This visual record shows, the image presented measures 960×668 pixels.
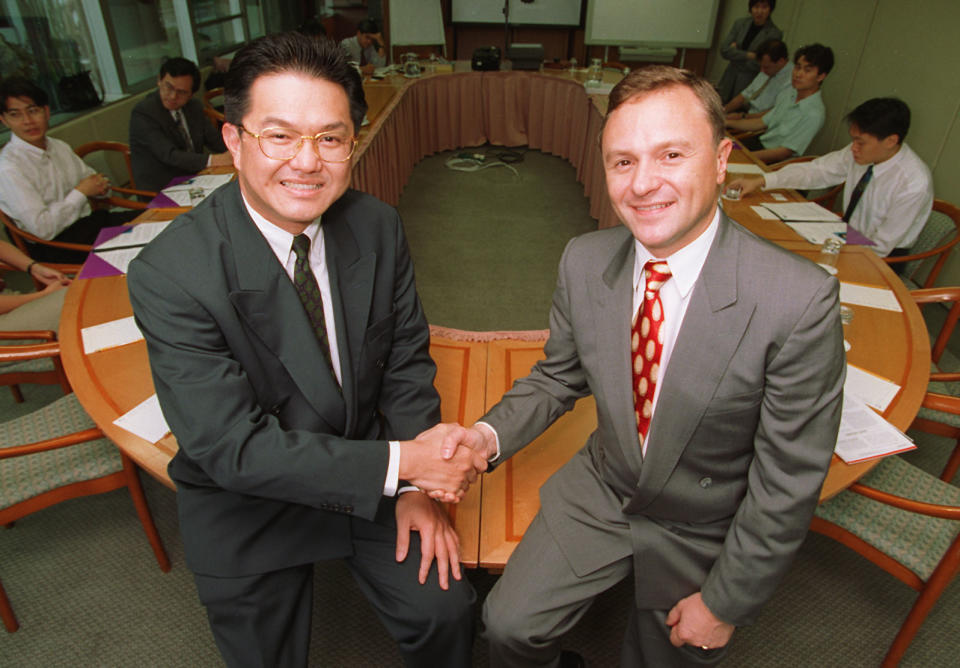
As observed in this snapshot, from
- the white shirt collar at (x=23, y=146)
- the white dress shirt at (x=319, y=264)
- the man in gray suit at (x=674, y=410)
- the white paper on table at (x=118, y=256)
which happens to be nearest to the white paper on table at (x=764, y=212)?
the man in gray suit at (x=674, y=410)

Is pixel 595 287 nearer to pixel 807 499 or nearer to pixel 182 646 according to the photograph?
pixel 807 499

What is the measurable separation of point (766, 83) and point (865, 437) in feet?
16.7

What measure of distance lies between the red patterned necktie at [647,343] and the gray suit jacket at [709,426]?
0.16ft

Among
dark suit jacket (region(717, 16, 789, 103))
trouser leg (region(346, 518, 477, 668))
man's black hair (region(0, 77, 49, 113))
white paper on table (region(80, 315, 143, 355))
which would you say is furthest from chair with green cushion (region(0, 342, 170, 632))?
dark suit jacket (region(717, 16, 789, 103))

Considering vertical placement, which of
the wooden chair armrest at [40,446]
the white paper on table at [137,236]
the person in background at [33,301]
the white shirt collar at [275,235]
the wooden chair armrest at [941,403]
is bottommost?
the person in background at [33,301]

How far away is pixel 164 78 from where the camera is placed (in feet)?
11.7

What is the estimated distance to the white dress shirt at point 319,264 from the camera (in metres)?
1.32

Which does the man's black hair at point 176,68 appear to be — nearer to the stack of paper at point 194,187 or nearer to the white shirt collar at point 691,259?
the stack of paper at point 194,187

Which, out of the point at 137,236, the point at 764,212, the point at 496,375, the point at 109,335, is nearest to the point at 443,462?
the point at 496,375

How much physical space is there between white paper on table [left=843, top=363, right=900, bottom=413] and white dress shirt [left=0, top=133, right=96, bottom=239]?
11.8ft

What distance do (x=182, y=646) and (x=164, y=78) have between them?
3259 mm

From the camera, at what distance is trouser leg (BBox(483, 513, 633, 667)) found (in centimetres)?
134

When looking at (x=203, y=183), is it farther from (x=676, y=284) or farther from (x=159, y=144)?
(x=676, y=284)

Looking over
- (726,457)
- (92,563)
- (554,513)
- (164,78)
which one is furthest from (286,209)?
(164,78)
